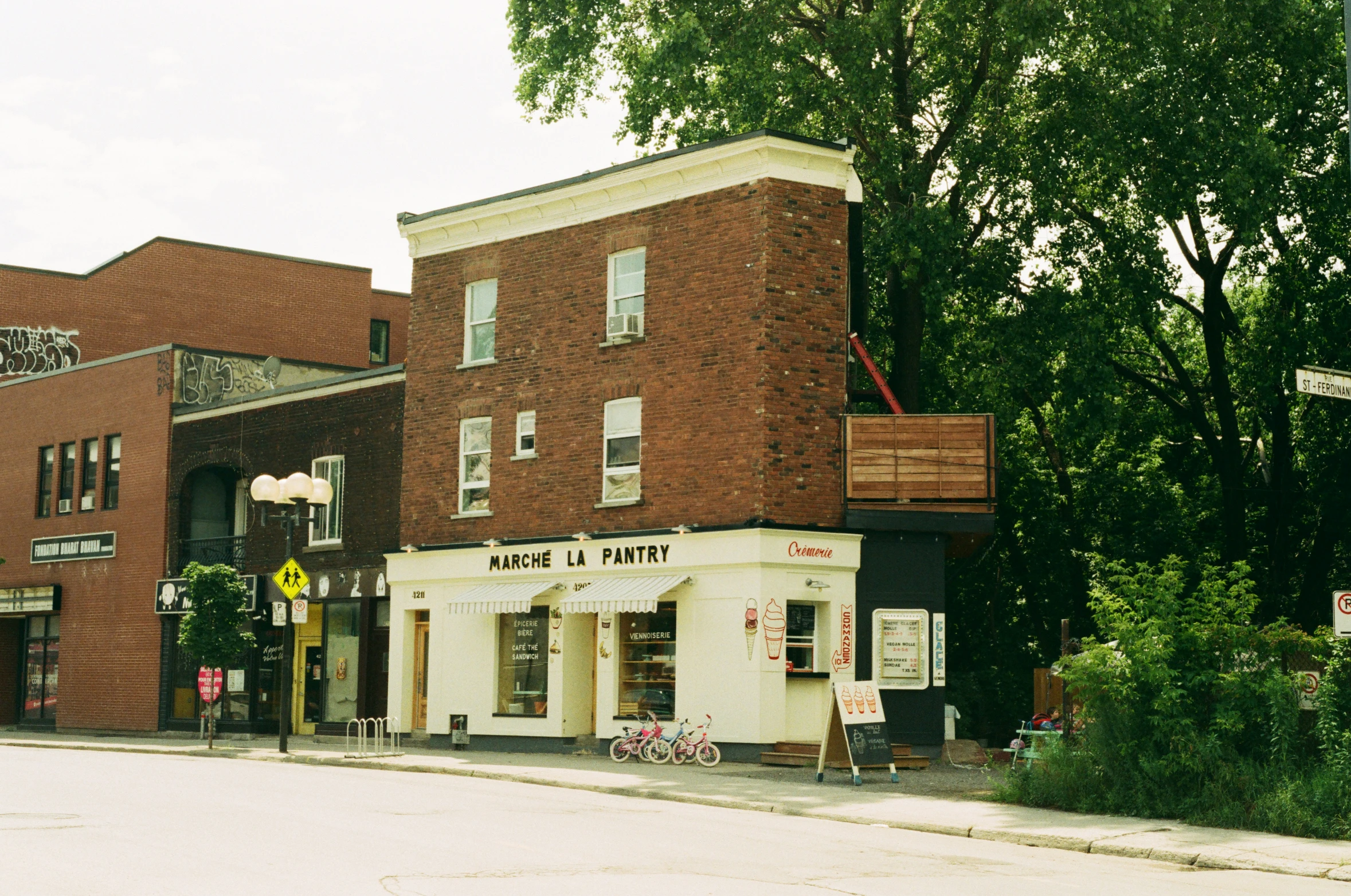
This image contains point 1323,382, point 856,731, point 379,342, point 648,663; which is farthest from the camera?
point 379,342

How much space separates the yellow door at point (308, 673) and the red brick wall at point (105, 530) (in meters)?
4.82

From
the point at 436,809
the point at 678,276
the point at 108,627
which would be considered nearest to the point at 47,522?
the point at 108,627

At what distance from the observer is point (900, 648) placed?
26.0 m

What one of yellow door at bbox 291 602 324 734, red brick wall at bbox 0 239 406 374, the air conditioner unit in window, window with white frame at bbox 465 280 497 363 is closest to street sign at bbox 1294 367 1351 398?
the air conditioner unit in window

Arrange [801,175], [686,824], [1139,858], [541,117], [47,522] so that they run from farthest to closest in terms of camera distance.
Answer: [47,522]
[541,117]
[801,175]
[686,824]
[1139,858]

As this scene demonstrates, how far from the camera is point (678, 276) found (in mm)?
26984

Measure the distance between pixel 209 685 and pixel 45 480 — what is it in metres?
14.4

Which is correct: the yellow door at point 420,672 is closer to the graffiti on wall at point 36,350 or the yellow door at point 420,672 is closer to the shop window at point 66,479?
the shop window at point 66,479

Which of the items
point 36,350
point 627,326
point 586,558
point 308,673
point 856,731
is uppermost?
point 36,350


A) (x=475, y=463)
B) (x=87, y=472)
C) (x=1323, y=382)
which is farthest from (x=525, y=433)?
(x=1323, y=382)

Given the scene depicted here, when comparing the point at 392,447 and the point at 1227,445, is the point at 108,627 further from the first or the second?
the point at 1227,445

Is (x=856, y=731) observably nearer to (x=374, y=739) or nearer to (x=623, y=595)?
(x=623, y=595)

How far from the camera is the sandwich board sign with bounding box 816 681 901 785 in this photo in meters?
20.8

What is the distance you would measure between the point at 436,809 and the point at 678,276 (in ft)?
41.9
